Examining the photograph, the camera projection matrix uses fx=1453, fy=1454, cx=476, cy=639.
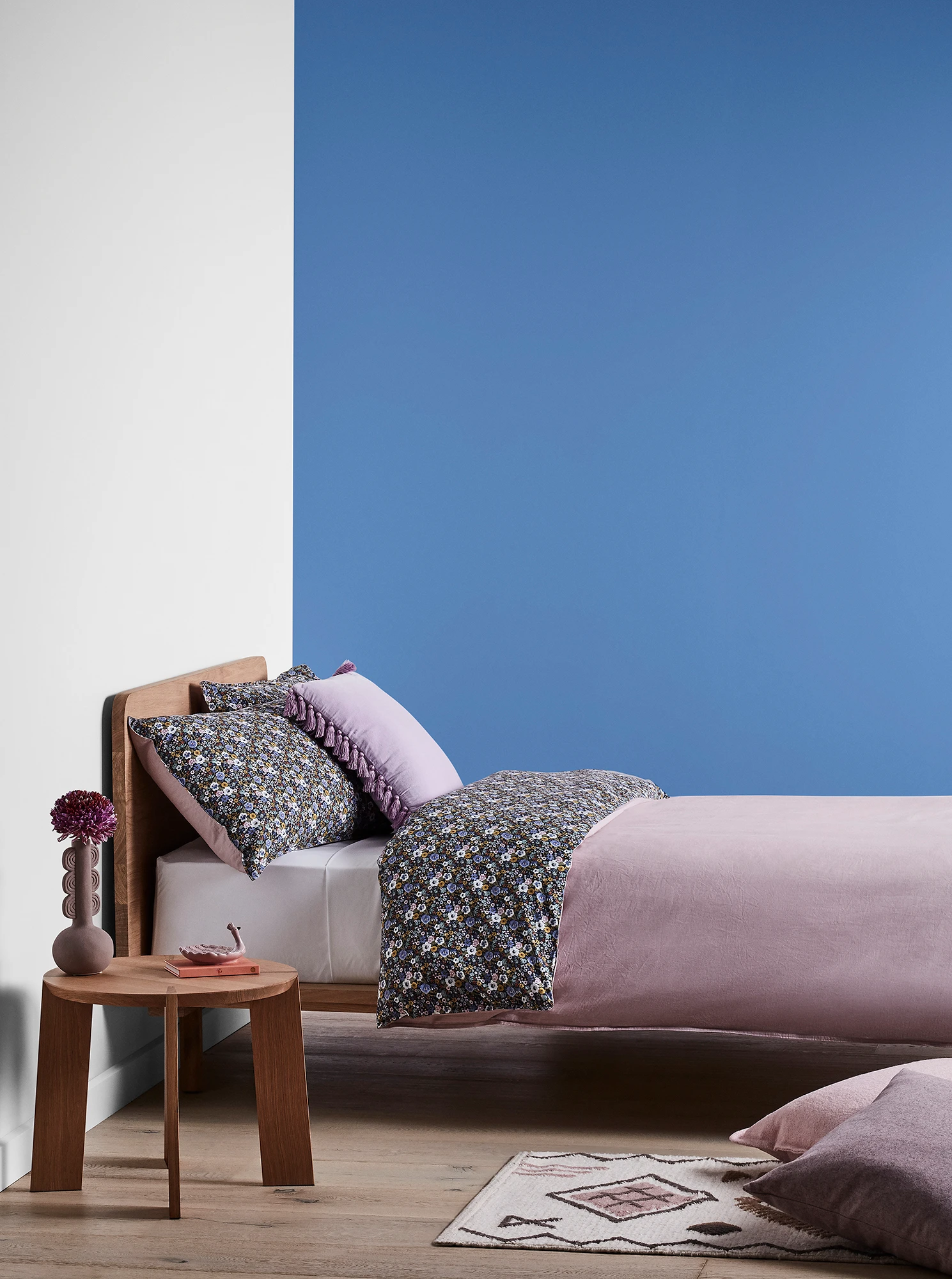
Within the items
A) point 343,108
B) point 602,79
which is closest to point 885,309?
point 602,79

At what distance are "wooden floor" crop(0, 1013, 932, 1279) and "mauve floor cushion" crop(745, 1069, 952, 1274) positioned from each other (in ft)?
0.23

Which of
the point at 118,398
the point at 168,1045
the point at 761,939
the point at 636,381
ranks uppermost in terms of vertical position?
the point at 636,381

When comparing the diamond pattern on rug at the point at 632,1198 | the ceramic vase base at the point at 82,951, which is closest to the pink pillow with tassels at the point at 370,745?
the ceramic vase base at the point at 82,951

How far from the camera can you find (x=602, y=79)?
15.6ft

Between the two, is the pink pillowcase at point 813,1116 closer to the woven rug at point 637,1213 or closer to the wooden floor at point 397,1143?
the woven rug at point 637,1213

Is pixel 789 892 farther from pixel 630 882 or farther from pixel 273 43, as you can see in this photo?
pixel 273 43

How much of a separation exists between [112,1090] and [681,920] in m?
1.18

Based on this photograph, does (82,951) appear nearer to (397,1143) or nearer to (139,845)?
(139,845)

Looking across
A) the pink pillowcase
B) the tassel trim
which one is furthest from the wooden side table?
the pink pillowcase

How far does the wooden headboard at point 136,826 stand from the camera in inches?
112

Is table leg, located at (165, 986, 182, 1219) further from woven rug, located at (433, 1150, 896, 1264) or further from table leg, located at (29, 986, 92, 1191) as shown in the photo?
woven rug, located at (433, 1150, 896, 1264)

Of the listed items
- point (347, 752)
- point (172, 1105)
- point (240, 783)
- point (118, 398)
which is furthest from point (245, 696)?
point (172, 1105)

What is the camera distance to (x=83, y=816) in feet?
8.05

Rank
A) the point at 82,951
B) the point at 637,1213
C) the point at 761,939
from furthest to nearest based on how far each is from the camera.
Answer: the point at 761,939 → the point at 82,951 → the point at 637,1213
